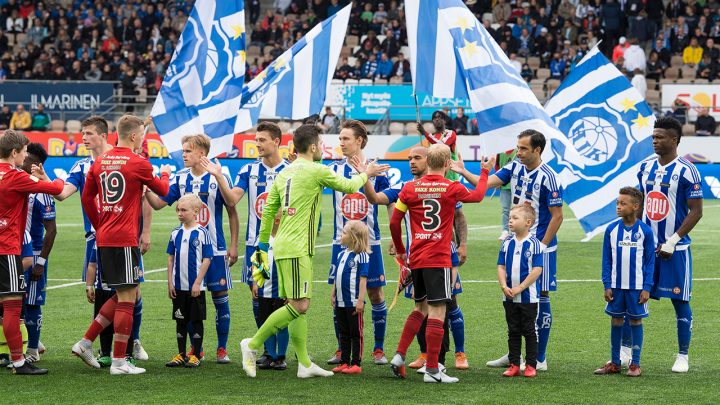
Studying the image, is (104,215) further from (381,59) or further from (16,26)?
(16,26)

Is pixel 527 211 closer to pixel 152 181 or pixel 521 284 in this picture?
pixel 521 284

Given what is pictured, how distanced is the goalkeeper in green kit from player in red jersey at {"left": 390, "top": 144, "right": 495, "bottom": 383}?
1.51ft

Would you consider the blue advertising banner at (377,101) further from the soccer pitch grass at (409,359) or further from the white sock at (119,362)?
the white sock at (119,362)

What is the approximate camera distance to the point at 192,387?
867 centimetres

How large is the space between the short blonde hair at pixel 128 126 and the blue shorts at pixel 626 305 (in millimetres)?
4308

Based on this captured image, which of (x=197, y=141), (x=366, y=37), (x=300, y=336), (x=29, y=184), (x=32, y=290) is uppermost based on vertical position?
(x=366, y=37)

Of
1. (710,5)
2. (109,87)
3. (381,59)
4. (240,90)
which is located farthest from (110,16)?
(240,90)

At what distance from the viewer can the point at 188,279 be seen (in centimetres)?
970

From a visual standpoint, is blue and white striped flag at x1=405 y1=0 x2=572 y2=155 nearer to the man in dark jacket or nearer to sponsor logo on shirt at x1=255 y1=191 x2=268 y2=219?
sponsor logo on shirt at x1=255 y1=191 x2=268 y2=219

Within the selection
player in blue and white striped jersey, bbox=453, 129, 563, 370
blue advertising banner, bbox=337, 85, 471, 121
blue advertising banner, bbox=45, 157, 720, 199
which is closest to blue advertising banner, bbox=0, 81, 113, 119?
blue advertising banner, bbox=45, 157, 720, 199

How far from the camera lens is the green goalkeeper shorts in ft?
29.2

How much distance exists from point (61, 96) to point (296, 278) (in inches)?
1146

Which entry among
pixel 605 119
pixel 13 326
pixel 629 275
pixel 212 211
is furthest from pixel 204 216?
pixel 605 119

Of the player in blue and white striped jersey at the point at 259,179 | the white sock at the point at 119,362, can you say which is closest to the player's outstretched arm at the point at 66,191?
the player in blue and white striped jersey at the point at 259,179
